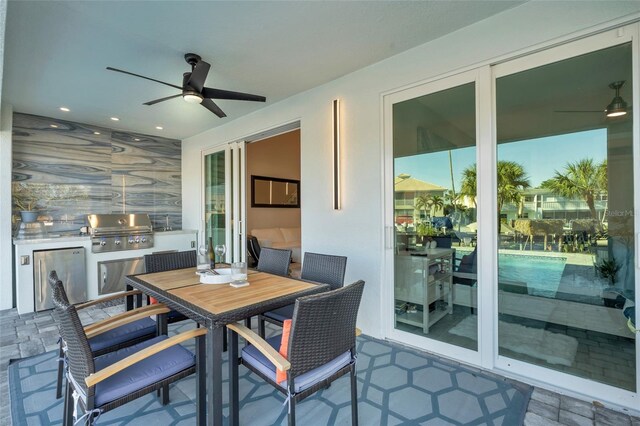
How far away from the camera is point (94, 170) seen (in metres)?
4.69

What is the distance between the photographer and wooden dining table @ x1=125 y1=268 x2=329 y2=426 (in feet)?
4.82

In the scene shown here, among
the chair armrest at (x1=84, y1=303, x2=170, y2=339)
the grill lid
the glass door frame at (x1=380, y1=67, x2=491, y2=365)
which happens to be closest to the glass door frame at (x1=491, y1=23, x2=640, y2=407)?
the glass door frame at (x1=380, y1=67, x2=491, y2=365)

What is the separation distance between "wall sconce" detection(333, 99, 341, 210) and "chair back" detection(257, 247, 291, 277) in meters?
0.75

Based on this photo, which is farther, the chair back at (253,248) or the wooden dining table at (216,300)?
the chair back at (253,248)

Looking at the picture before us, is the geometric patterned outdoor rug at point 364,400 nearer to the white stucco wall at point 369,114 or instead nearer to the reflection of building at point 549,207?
the white stucco wall at point 369,114

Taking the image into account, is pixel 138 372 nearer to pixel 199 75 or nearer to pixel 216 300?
pixel 216 300

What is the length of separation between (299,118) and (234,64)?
3.15ft

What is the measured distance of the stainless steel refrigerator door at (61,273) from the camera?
371 centimetres

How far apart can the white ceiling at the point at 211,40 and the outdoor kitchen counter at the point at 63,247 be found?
5.64 ft

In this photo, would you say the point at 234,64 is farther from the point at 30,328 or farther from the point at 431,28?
the point at 30,328

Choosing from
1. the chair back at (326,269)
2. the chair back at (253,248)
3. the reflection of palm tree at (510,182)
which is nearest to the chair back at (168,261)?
the chair back at (326,269)

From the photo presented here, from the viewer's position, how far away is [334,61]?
280cm

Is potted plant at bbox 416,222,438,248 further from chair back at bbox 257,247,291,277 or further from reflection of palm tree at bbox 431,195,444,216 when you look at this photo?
chair back at bbox 257,247,291,277

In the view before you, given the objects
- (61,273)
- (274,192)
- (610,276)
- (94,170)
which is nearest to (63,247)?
(61,273)
